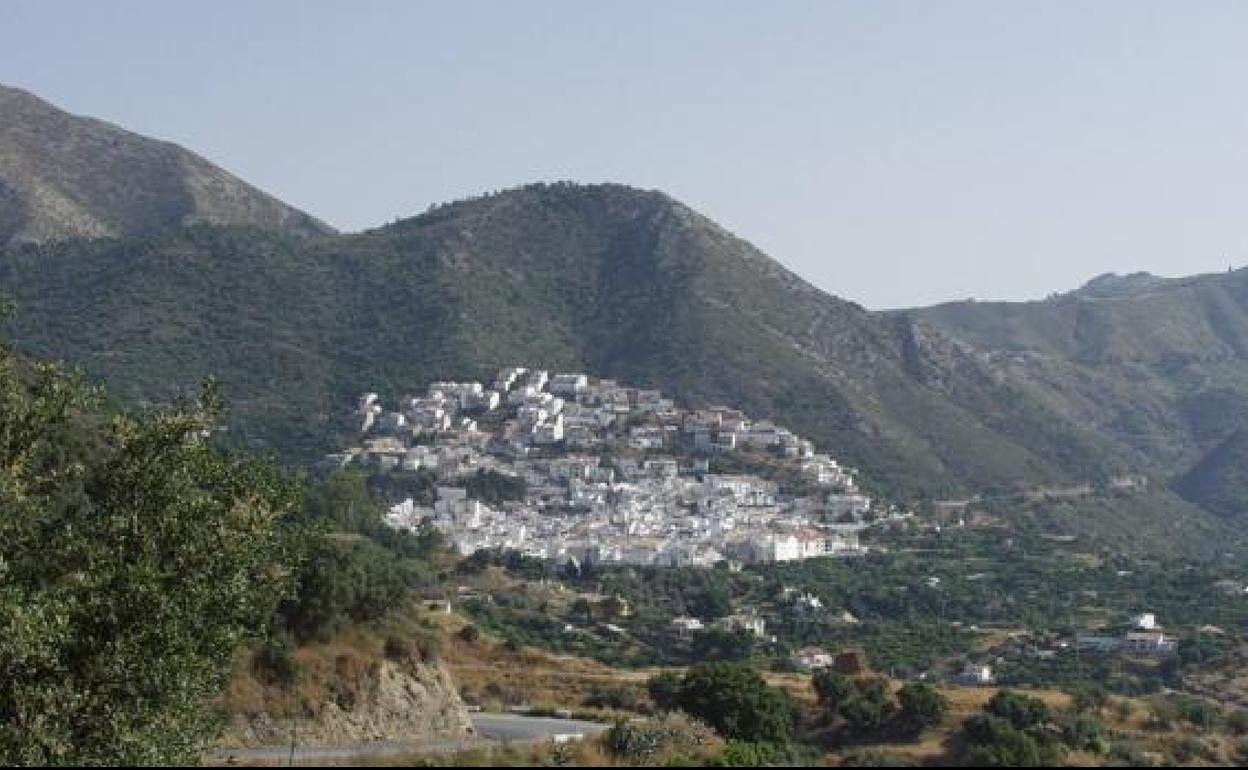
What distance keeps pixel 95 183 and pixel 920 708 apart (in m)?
143

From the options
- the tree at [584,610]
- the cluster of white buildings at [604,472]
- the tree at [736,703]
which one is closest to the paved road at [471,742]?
the tree at [736,703]

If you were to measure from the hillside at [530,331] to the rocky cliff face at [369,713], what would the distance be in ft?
218

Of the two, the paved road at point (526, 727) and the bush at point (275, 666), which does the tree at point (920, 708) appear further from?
the bush at point (275, 666)

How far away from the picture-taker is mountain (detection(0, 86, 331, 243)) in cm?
13438

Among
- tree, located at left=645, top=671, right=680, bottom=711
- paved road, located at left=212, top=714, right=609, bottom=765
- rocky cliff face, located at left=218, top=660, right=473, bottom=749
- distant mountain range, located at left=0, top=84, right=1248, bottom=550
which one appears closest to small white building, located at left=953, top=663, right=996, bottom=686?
tree, located at left=645, top=671, right=680, bottom=711

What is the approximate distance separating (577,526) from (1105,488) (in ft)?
152

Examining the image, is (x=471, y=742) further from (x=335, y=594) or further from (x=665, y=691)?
(x=665, y=691)

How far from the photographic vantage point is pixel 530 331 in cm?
12138

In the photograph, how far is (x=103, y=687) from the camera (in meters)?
13.7

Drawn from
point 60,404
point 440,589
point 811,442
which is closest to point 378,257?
point 811,442

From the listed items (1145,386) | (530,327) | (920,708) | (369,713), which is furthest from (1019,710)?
(1145,386)

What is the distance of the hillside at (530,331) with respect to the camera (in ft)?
332

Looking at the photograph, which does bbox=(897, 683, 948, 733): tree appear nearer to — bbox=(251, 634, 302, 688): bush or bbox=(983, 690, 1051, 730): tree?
bbox=(983, 690, 1051, 730): tree

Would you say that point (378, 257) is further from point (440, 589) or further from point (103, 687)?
point (103, 687)
